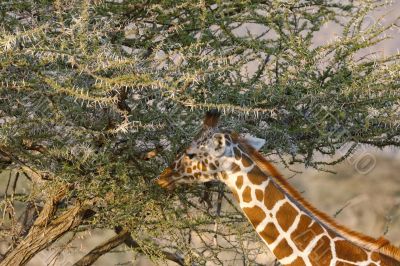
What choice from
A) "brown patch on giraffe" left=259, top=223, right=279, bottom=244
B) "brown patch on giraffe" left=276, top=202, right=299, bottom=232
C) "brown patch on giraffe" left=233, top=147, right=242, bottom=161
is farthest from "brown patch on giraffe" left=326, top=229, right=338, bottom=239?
"brown patch on giraffe" left=233, top=147, right=242, bottom=161

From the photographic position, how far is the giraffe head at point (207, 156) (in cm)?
727

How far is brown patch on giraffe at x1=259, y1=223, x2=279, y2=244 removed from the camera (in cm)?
732

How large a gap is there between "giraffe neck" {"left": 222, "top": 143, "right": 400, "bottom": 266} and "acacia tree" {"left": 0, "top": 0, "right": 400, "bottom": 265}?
0.40 metres

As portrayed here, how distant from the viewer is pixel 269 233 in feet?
24.1

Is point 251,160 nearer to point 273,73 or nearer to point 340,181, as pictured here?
point 273,73

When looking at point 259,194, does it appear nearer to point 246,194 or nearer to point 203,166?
point 246,194

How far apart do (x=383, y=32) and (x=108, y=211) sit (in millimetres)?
2800

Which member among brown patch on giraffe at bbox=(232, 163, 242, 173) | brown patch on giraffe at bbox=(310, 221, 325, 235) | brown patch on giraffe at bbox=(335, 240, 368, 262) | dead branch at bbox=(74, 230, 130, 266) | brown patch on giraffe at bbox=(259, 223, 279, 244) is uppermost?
brown patch on giraffe at bbox=(232, 163, 242, 173)

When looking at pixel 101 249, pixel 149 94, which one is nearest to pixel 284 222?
pixel 149 94

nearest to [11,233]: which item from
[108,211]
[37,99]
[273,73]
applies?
[108,211]

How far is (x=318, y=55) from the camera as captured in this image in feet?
23.6

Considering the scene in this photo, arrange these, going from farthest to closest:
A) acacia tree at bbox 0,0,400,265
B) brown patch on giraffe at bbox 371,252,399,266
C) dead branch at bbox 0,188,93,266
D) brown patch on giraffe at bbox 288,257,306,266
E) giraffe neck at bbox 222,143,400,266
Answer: dead branch at bbox 0,188,93,266 < brown patch on giraffe at bbox 288,257,306,266 < giraffe neck at bbox 222,143,400,266 < brown patch on giraffe at bbox 371,252,399,266 < acacia tree at bbox 0,0,400,265

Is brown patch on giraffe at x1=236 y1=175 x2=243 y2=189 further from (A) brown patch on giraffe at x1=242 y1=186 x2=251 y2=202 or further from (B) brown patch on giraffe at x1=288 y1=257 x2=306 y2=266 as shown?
(B) brown patch on giraffe at x1=288 y1=257 x2=306 y2=266

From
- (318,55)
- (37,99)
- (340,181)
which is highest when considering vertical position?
(318,55)
